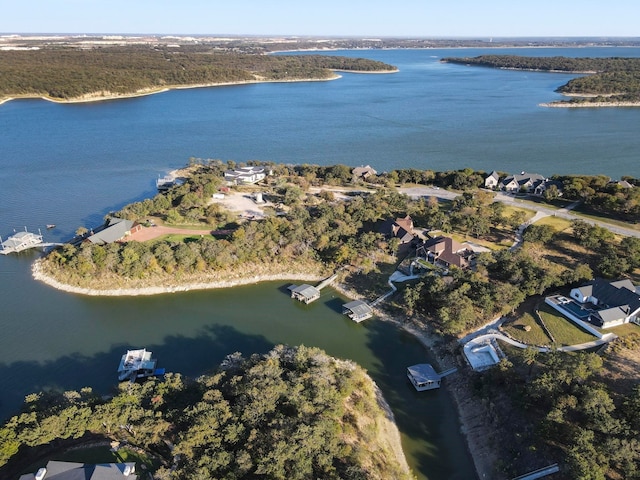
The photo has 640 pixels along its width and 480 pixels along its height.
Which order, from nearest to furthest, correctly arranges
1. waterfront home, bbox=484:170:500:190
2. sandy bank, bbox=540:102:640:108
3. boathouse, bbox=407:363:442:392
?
boathouse, bbox=407:363:442:392 → waterfront home, bbox=484:170:500:190 → sandy bank, bbox=540:102:640:108

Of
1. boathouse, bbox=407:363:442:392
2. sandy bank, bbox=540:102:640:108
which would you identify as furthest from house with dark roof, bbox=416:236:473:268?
sandy bank, bbox=540:102:640:108

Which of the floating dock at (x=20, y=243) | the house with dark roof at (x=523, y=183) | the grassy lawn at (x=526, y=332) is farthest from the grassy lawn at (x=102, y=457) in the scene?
the house with dark roof at (x=523, y=183)

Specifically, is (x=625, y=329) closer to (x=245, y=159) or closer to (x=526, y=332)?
(x=526, y=332)

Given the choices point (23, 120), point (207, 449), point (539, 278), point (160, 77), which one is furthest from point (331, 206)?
point (160, 77)

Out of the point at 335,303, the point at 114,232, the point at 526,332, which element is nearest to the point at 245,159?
the point at 114,232

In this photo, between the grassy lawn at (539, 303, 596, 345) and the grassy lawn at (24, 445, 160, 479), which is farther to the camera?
the grassy lawn at (539, 303, 596, 345)

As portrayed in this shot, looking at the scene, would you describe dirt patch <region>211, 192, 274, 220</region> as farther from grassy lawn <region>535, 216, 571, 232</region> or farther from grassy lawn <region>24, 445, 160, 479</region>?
grassy lawn <region>535, 216, 571, 232</region>
